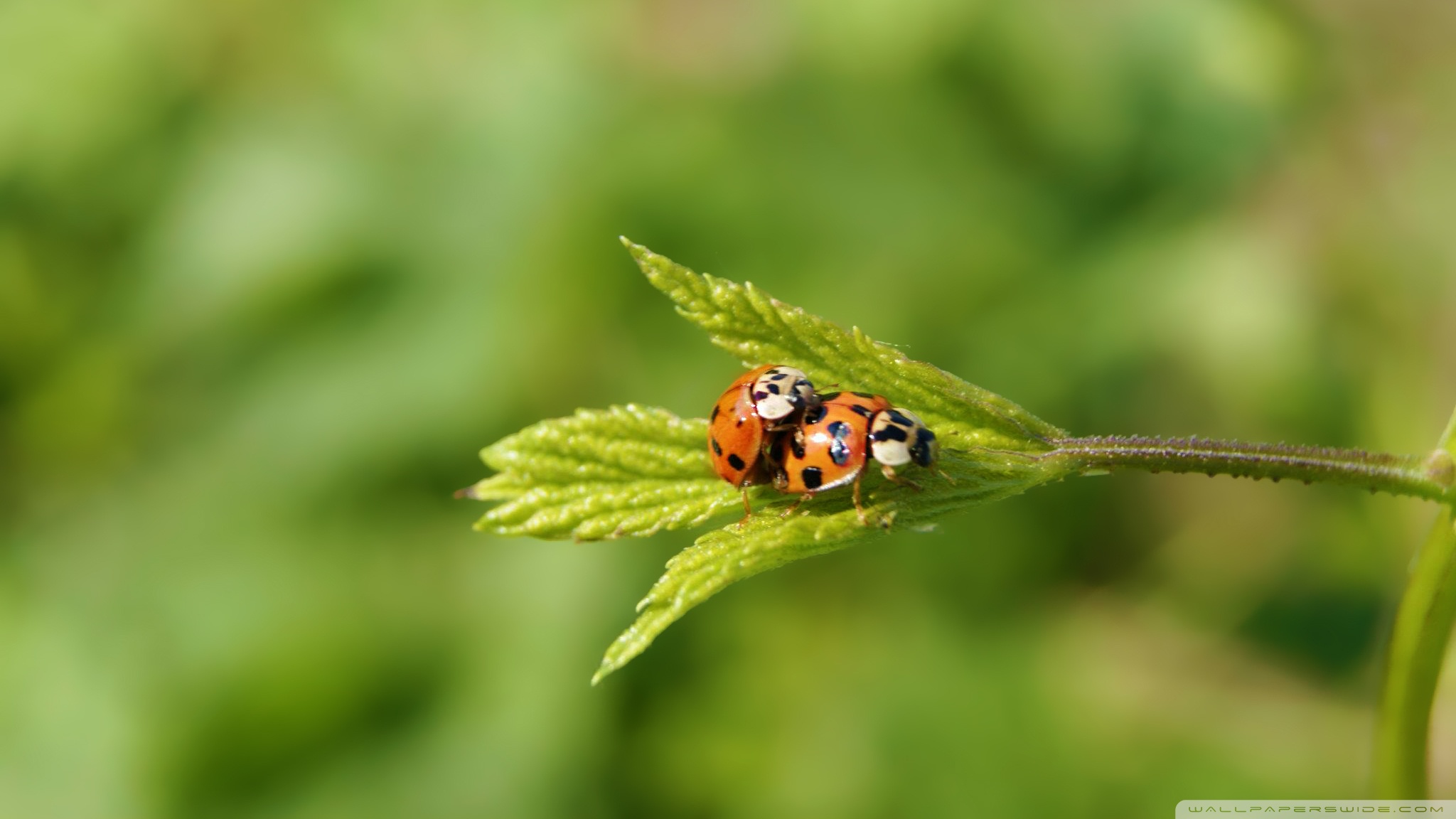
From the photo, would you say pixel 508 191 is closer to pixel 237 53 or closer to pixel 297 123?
pixel 297 123

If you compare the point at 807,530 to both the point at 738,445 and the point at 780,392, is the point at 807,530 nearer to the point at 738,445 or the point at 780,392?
the point at 738,445

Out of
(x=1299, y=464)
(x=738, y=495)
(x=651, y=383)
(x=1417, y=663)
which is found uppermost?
(x=651, y=383)

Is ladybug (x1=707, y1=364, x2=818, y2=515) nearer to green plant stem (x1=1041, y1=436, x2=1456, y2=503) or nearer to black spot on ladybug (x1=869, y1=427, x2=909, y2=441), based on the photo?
black spot on ladybug (x1=869, y1=427, x2=909, y2=441)

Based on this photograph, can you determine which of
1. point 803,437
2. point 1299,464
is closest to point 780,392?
point 803,437

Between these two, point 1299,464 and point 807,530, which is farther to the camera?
point 807,530

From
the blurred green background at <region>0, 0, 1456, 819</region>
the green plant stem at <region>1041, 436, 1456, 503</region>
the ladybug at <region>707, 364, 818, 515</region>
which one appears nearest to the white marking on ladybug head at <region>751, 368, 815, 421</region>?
the ladybug at <region>707, 364, 818, 515</region>

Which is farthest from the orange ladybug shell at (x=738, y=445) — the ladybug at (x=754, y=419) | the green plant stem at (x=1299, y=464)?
the green plant stem at (x=1299, y=464)

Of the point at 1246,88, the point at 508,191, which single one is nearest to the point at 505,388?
the point at 508,191
